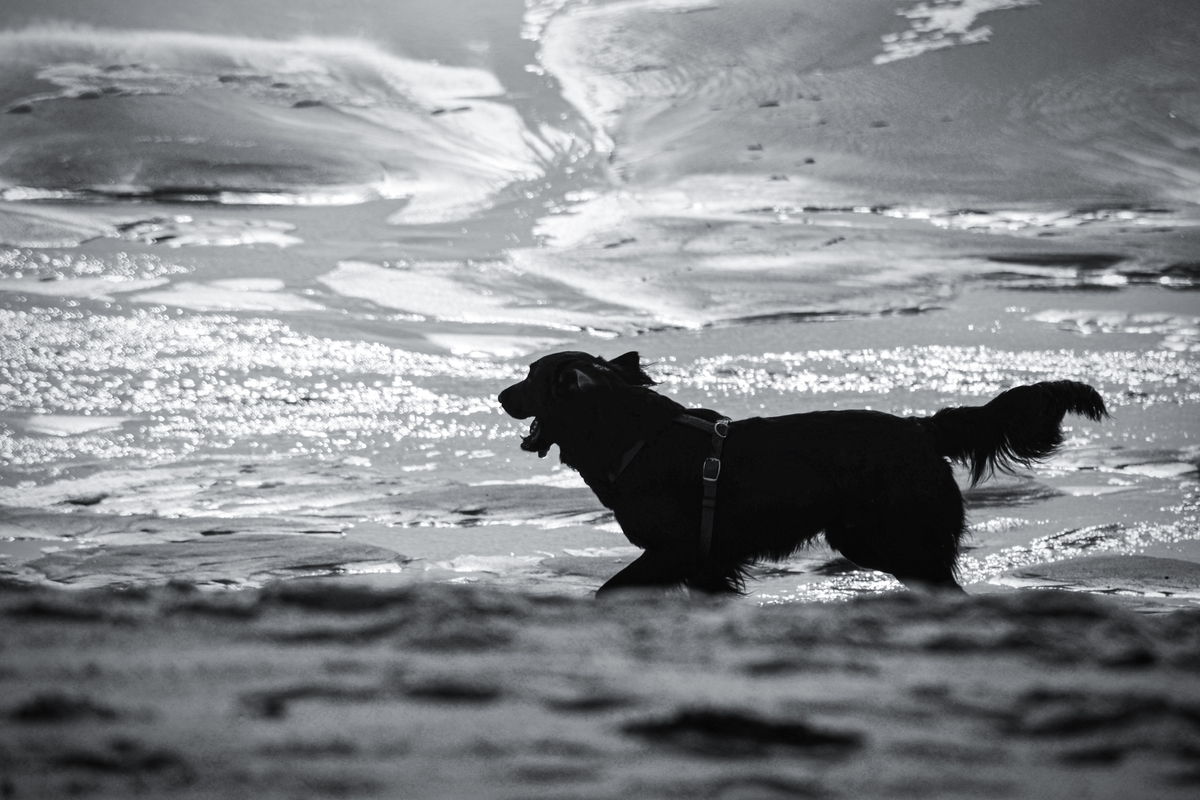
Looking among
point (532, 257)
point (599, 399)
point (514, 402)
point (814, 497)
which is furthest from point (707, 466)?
point (532, 257)

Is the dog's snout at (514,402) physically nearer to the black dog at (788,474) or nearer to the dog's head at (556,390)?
the dog's head at (556,390)

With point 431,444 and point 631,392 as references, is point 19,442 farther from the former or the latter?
point 631,392

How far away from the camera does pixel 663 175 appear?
536 inches

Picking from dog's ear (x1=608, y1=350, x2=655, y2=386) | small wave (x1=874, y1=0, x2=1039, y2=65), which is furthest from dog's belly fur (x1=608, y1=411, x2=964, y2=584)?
small wave (x1=874, y1=0, x2=1039, y2=65)

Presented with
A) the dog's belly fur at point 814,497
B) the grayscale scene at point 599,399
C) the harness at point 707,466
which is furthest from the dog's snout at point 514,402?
the dog's belly fur at point 814,497

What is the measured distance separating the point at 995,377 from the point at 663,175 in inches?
230

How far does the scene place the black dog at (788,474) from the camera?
4.79 meters

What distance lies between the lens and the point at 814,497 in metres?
4.83

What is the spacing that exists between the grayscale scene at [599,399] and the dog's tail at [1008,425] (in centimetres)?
2

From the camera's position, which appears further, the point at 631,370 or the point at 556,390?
the point at 631,370

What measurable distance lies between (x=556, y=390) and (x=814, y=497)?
110 cm

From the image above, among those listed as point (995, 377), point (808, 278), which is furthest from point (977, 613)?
point (808, 278)

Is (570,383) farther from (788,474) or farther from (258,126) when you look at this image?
(258,126)

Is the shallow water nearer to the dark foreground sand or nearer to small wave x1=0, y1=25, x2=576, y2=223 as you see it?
small wave x1=0, y1=25, x2=576, y2=223
